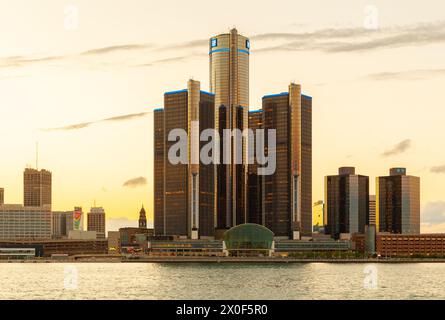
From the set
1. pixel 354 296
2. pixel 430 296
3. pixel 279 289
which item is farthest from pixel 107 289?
pixel 430 296

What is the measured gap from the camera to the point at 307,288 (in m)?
114
